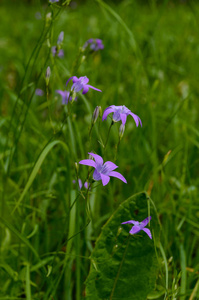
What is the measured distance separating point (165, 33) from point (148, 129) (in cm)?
204

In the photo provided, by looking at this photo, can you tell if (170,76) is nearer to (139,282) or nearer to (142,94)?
(142,94)

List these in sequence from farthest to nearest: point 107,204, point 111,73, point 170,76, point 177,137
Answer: point 170,76 → point 111,73 → point 177,137 → point 107,204

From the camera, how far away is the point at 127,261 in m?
1.15

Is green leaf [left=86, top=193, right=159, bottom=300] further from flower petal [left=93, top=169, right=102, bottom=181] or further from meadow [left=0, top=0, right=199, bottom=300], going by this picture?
flower petal [left=93, top=169, right=102, bottom=181]

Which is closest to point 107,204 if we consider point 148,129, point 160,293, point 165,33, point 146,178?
point 146,178

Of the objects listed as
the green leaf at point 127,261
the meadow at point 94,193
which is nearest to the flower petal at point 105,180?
the meadow at point 94,193

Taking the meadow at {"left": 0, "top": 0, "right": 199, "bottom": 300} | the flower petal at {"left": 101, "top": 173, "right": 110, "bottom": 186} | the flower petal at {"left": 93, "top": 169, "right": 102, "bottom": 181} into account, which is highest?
the flower petal at {"left": 101, "top": 173, "right": 110, "bottom": 186}

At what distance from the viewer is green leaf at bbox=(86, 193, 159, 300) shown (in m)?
1.12

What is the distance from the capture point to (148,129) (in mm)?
1832

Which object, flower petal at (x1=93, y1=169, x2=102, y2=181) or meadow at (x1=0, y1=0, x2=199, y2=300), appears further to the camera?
meadow at (x1=0, y1=0, x2=199, y2=300)

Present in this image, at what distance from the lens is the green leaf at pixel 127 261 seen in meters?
1.12

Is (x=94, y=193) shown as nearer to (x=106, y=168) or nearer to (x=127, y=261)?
(x=127, y=261)

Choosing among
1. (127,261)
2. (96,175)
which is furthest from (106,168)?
(127,261)

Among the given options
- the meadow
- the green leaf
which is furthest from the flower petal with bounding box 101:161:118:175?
the green leaf
